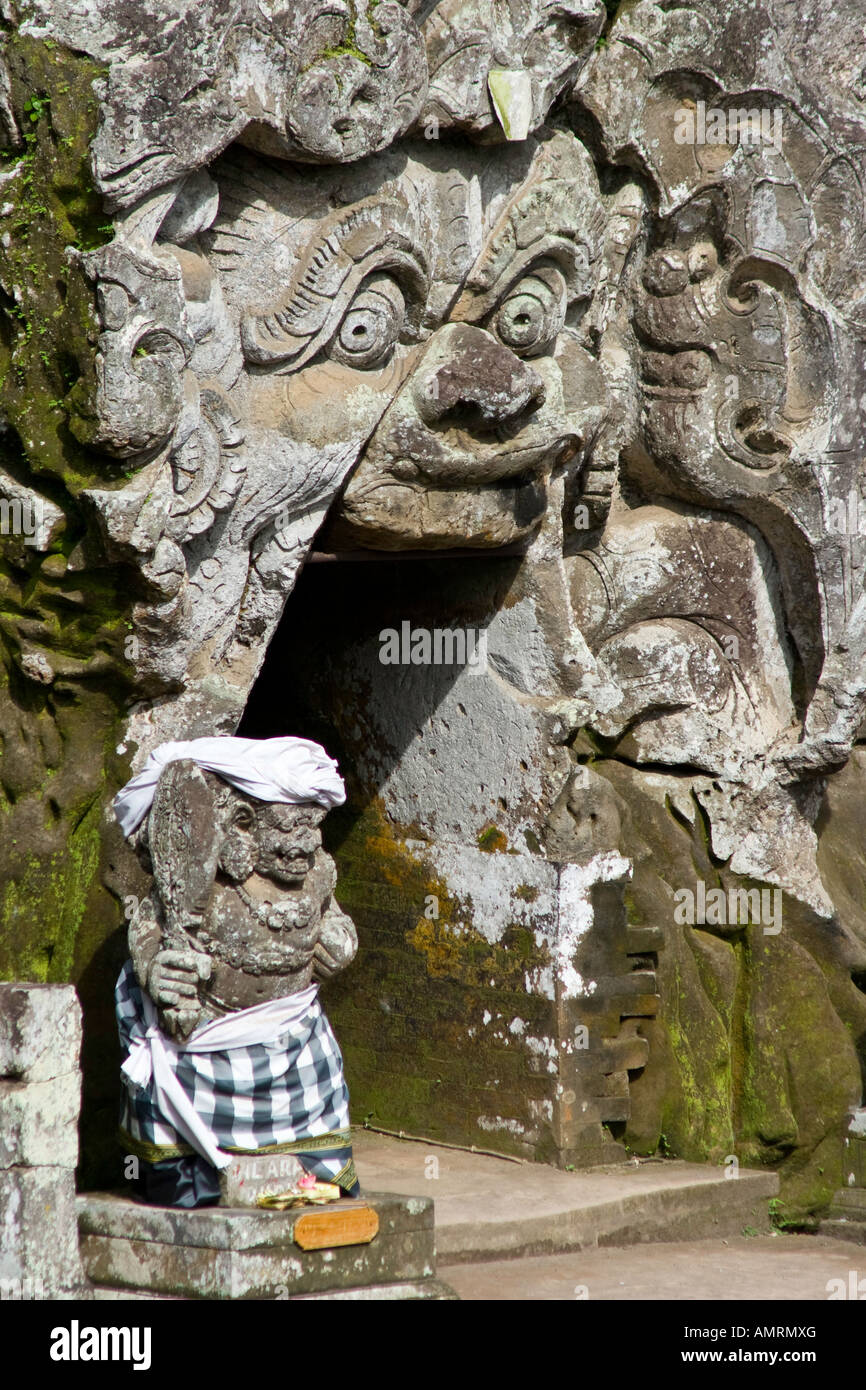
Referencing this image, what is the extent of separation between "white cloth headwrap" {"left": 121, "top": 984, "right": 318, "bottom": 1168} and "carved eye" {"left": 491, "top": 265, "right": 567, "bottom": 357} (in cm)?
260

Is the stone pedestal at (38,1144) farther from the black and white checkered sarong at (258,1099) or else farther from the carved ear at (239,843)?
the carved ear at (239,843)

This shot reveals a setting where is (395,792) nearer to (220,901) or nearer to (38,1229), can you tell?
(220,901)

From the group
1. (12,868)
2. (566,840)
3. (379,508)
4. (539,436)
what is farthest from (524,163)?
(12,868)

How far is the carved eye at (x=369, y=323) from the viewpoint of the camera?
602 centimetres

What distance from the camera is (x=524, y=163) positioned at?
650 centimetres

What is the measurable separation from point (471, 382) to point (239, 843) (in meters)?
1.91

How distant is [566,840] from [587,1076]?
0.93 meters

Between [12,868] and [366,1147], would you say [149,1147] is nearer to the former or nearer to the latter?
[12,868]

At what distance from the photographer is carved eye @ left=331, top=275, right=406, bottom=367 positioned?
19.7 ft

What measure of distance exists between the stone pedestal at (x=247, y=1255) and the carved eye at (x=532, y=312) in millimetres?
3061
